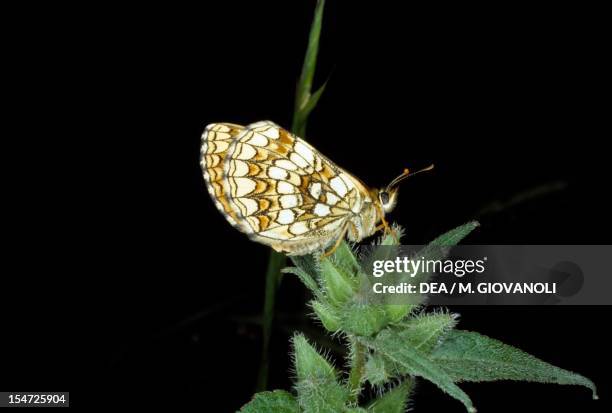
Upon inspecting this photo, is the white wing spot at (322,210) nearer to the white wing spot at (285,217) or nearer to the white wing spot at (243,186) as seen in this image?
the white wing spot at (285,217)

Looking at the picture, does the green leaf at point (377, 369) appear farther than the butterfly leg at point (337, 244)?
No

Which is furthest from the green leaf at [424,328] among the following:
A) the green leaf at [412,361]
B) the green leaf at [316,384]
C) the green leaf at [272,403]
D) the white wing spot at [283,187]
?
the white wing spot at [283,187]

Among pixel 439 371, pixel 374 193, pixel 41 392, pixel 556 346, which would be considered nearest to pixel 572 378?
pixel 439 371

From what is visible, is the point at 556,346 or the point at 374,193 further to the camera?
the point at 556,346

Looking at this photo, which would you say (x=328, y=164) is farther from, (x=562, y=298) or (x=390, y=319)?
(x=562, y=298)

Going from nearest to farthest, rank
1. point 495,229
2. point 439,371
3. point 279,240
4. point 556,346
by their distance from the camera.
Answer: point 439,371 < point 279,240 < point 556,346 < point 495,229

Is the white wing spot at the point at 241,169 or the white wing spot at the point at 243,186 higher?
the white wing spot at the point at 241,169
